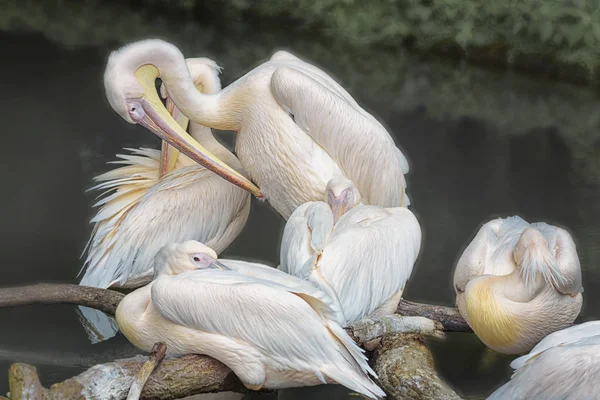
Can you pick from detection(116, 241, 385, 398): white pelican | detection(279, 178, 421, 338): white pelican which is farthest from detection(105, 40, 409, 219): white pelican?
detection(116, 241, 385, 398): white pelican

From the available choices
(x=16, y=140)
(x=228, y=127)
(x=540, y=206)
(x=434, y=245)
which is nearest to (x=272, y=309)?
(x=228, y=127)

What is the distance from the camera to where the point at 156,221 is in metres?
5.08

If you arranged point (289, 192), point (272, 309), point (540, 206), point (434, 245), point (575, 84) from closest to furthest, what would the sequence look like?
point (272, 309) < point (289, 192) < point (434, 245) < point (540, 206) < point (575, 84)

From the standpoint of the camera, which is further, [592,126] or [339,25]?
[339,25]

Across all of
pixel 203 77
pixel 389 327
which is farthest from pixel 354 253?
pixel 203 77

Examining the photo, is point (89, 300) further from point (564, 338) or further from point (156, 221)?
point (564, 338)

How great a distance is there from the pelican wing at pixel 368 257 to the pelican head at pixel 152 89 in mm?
742

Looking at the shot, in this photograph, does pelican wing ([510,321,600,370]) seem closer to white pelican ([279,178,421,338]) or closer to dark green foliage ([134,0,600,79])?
white pelican ([279,178,421,338])

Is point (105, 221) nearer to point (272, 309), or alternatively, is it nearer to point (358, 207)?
point (358, 207)

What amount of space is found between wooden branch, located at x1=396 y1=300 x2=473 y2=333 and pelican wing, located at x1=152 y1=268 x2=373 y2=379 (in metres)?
0.79

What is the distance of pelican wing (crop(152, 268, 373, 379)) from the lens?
12.6 ft

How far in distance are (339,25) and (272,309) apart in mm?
8442

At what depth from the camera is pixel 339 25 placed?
12.0 m

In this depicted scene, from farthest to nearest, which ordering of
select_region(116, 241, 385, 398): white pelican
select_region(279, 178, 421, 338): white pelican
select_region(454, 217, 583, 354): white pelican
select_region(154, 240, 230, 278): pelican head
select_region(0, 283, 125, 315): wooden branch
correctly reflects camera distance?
select_region(0, 283, 125, 315): wooden branch
select_region(454, 217, 583, 354): white pelican
select_region(279, 178, 421, 338): white pelican
select_region(154, 240, 230, 278): pelican head
select_region(116, 241, 385, 398): white pelican
